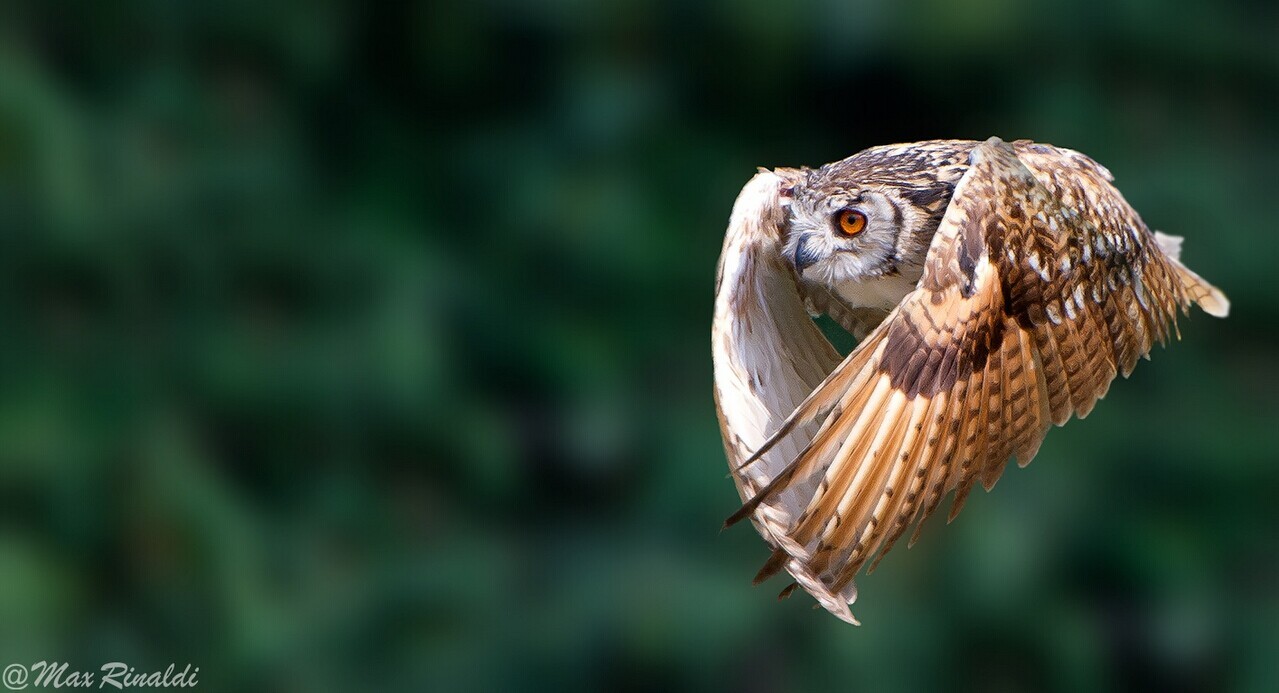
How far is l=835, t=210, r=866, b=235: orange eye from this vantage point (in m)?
1.67

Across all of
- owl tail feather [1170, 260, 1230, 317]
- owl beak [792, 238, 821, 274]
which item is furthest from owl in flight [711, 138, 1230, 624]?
owl tail feather [1170, 260, 1230, 317]

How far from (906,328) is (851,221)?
0.28 meters

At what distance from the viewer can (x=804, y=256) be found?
170 centimetres

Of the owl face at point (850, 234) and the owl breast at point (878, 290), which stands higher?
the owl face at point (850, 234)

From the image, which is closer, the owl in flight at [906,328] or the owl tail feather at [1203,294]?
the owl in flight at [906,328]

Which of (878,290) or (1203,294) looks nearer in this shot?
(878,290)

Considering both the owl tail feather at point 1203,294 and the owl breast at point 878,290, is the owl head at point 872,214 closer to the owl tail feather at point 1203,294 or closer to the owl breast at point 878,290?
the owl breast at point 878,290

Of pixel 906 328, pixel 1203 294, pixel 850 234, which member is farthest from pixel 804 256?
pixel 1203 294

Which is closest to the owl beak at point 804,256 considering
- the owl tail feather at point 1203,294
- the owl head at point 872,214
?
the owl head at point 872,214

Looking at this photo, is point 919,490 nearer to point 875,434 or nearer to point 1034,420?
point 875,434

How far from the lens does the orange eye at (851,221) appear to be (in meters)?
1.67

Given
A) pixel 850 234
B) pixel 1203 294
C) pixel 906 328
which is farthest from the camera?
pixel 1203 294

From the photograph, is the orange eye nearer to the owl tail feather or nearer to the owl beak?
the owl beak

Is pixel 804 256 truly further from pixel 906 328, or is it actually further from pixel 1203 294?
pixel 1203 294
